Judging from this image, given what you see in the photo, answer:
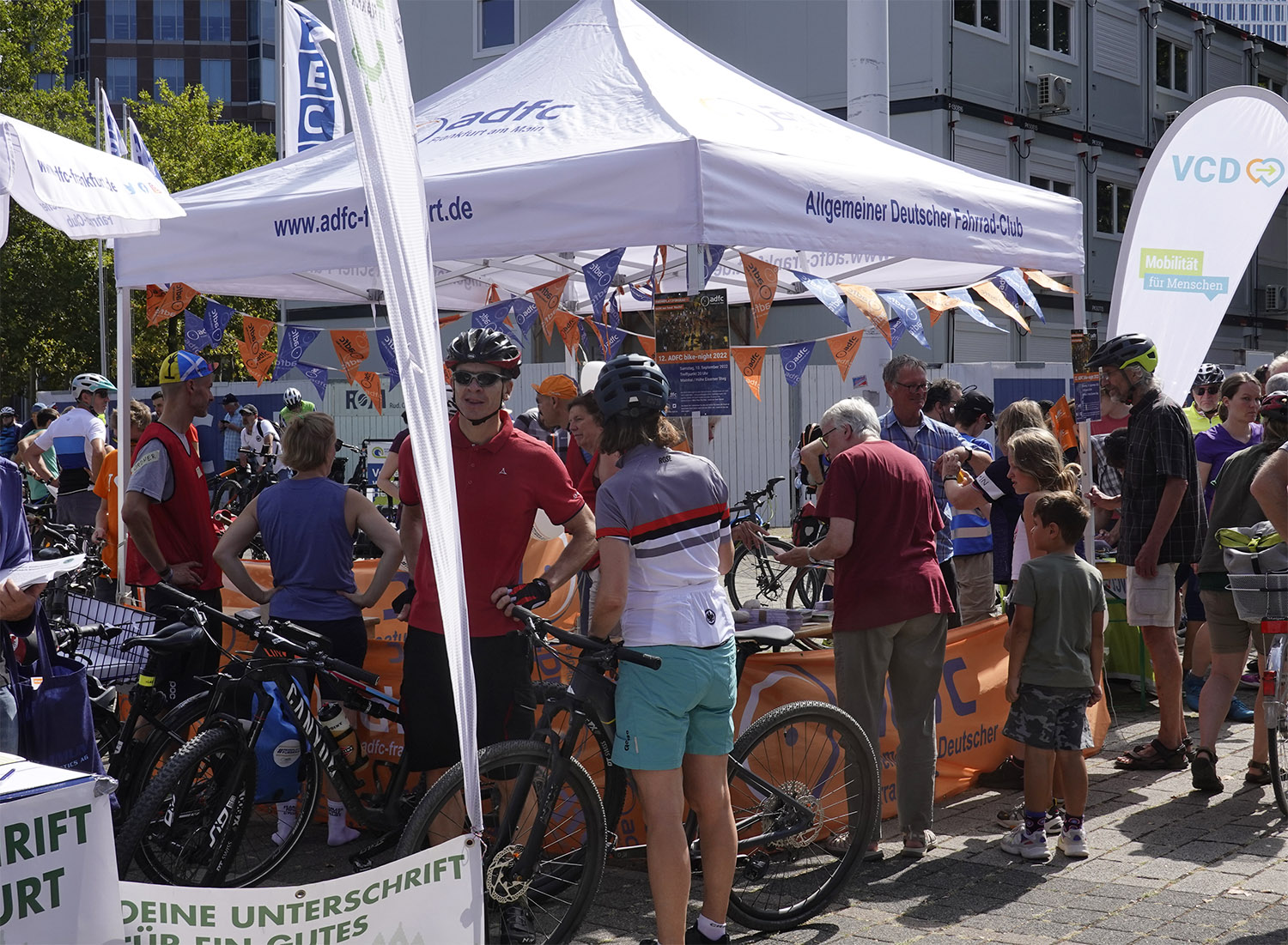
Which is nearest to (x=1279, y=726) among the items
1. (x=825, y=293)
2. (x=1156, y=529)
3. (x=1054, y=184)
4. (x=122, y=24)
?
(x=1156, y=529)

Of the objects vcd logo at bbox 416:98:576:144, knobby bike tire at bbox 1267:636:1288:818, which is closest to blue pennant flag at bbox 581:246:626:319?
vcd logo at bbox 416:98:576:144

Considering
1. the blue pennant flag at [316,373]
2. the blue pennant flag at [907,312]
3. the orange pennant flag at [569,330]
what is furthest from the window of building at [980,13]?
the blue pennant flag at [907,312]

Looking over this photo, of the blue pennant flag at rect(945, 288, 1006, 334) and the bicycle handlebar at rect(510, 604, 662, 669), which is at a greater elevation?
the blue pennant flag at rect(945, 288, 1006, 334)

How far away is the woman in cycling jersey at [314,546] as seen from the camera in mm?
5266

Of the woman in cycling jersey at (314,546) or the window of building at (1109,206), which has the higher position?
the window of building at (1109,206)

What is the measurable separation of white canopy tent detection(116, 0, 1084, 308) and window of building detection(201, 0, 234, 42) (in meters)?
71.0

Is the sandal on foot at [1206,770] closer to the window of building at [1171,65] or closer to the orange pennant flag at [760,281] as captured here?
the orange pennant flag at [760,281]

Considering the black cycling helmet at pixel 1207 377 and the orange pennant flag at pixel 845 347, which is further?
the black cycling helmet at pixel 1207 377

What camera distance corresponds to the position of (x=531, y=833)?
4043 millimetres

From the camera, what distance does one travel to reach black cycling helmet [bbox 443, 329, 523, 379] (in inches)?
178

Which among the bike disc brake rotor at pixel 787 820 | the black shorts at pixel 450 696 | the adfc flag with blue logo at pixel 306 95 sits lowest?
the bike disc brake rotor at pixel 787 820

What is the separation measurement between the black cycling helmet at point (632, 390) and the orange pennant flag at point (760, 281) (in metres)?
2.90

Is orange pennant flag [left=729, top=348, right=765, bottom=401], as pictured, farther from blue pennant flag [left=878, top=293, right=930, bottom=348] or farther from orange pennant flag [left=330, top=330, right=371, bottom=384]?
orange pennant flag [left=330, top=330, right=371, bottom=384]

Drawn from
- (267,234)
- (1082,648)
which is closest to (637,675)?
(1082,648)
